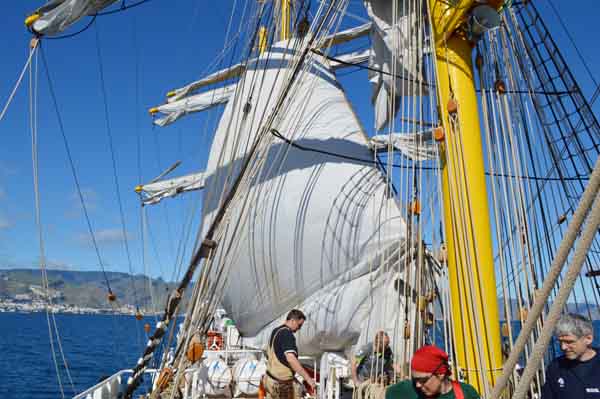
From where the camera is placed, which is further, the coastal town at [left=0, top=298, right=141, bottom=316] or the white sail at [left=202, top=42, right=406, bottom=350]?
the coastal town at [left=0, top=298, right=141, bottom=316]

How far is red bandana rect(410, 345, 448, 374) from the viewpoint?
1868 mm

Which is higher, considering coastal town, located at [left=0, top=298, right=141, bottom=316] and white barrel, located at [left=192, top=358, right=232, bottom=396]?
coastal town, located at [left=0, top=298, right=141, bottom=316]

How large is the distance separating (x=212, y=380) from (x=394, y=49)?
4130 millimetres

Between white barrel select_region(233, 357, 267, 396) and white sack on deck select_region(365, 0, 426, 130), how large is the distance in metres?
3.38

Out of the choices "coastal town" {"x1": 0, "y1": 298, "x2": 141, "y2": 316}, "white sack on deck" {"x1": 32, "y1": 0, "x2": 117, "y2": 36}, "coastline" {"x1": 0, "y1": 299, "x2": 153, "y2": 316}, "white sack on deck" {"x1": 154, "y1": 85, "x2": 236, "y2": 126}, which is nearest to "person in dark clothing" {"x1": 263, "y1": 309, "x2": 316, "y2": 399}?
"white sack on deck" {"x1": 32, "y1": 0, "x2": 117, "y2": 36}

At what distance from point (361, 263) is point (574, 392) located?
5042mm

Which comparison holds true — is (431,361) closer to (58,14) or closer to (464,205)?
(464,205)

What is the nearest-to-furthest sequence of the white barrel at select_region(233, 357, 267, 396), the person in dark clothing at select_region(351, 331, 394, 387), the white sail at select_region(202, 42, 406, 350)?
the person in dark clothing at select_region(351, 331, 394, 387), the white barrel at select_region(233, 357, 267, 396), the white sail at select_region(202, 42, 406, 350)

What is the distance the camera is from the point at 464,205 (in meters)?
3.52

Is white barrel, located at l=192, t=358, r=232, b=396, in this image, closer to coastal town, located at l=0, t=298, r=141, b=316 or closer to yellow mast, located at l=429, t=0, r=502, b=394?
yellow mast, located at l=429, t=0, r=502, b=394

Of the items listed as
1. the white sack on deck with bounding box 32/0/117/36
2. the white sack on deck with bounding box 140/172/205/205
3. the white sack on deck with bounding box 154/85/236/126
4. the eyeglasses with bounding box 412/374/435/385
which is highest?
the white sack on deck with bounding box 154/85/236/126

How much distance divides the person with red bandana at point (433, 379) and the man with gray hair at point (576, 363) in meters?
0.49

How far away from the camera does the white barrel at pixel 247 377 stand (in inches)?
236

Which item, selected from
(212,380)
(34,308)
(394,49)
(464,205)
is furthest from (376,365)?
(34,308)
